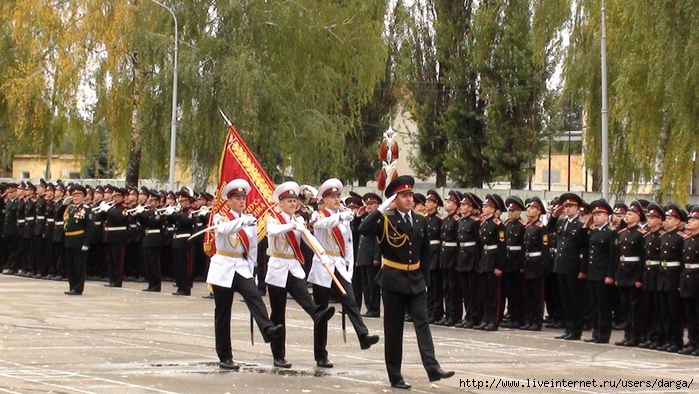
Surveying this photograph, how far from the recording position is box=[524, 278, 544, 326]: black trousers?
57.2 ft

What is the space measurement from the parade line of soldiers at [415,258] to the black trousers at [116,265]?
0.11 ft

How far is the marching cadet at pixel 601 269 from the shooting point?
15.9m

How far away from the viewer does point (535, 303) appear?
17.5 m

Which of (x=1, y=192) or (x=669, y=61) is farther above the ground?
(x=669, y=61)

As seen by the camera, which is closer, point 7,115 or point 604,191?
point 604,191

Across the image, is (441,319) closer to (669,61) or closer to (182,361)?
(182,361)

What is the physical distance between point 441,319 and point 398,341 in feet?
23.6

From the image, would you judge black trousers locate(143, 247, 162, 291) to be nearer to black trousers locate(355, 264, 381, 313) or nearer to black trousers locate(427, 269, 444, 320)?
black trousers locate(355, 264, 381, 313)

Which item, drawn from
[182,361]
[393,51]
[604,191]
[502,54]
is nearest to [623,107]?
[604,191]

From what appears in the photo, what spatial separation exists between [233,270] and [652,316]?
6.45 m

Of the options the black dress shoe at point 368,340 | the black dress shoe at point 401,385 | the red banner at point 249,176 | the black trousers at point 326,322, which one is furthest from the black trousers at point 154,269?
the black dress shoe at point 401,385

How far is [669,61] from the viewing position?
23.6 meters

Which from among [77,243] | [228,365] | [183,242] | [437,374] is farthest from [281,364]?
[183,242]

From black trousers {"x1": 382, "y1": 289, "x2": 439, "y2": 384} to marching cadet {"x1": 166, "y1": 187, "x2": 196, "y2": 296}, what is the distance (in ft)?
35.6
